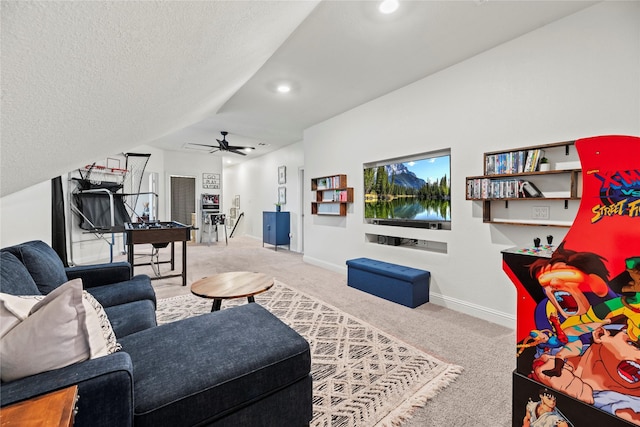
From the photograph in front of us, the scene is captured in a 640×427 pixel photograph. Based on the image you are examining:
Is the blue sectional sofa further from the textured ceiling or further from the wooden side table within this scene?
the textured ceiling

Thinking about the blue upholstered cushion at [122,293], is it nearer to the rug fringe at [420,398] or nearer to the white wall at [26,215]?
the white wall at [26,215]

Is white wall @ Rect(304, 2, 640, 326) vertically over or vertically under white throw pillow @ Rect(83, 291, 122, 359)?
over

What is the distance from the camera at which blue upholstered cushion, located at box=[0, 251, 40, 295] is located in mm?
1292

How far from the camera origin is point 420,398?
1586 mm

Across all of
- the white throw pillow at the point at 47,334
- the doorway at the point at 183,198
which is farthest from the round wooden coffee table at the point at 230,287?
the doorway at the point at 183,198

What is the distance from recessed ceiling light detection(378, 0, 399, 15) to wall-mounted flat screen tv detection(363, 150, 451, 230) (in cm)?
156

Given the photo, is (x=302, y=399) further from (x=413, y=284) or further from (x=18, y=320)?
(x=413, y=284)

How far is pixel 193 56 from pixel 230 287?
5.35 feet

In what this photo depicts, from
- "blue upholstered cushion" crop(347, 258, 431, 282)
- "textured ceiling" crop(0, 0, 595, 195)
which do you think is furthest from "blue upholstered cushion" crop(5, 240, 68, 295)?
"blue upholstered cushion" crop(347, 258, 431, 282)

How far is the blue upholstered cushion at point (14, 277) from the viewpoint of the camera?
1292 mm

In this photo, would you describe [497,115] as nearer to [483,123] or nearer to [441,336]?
[483,123]

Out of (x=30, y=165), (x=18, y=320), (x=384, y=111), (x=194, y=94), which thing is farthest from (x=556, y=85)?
(x=30, y=165)

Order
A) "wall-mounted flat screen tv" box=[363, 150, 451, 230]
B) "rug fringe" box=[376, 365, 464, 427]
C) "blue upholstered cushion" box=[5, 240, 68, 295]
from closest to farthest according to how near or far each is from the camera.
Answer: "rug fringe" box=[376, 365, 464, 427] → "blue upholstered cushion" box=[5, 240, 68, 295] → "wall-mounted flat screen tv" box=[363, 150, 451, 230]

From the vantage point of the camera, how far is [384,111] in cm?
380
